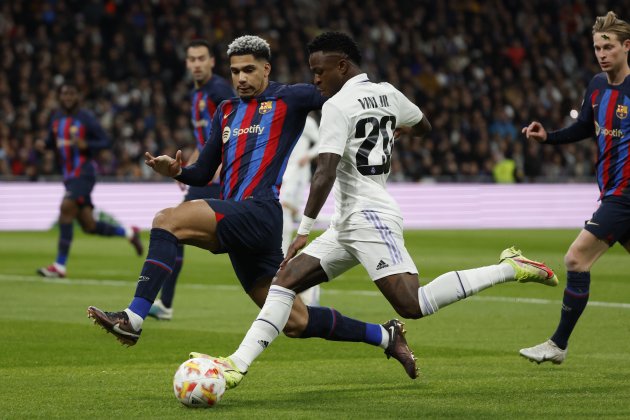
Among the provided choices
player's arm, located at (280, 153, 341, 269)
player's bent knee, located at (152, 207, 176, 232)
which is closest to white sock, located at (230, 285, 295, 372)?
player's arm, located at (280, 153, 341, 269)

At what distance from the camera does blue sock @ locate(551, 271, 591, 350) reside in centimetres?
802

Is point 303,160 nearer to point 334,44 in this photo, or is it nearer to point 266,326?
point 334,44

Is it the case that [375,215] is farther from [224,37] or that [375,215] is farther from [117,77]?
[224,37]

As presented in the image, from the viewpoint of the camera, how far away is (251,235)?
7.02 meters

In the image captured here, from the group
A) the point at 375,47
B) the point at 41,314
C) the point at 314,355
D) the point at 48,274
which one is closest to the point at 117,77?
the point at 375,47

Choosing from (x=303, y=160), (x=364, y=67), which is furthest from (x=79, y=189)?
(x=364, y=67)

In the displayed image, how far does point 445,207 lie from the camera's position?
25781 mm

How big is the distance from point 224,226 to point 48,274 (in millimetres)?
8691

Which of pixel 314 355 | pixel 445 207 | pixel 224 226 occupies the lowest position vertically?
pixel 445 207

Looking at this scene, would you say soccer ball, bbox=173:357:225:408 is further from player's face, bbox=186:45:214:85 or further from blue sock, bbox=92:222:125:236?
blue sock, bbox=92:222:125:236

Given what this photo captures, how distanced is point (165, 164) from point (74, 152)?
878 cm

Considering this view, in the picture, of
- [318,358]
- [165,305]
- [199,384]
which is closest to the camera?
[199,384]

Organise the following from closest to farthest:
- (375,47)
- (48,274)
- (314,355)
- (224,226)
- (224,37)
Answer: (224,226) → (314,355) → (48,274) → (224,37) → (375,47)

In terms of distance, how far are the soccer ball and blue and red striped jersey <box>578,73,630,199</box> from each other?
3213 mm
